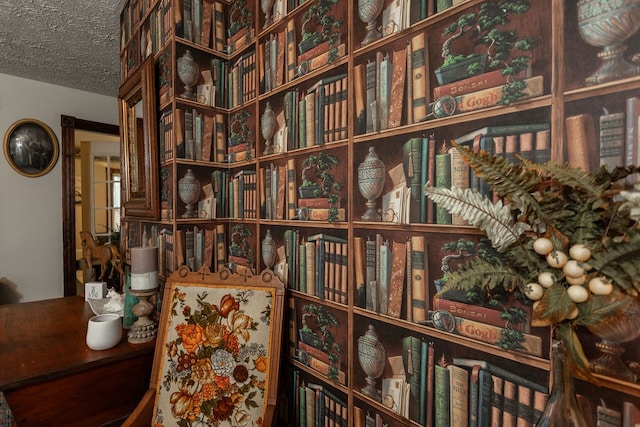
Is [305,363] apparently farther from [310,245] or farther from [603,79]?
[603,79]

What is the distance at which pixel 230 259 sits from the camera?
183 cm

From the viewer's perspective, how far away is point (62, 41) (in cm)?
255

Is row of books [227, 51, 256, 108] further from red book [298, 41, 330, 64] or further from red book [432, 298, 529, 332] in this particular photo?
red book [432, 298, 529, 332]

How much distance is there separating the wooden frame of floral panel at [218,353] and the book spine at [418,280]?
0.60m

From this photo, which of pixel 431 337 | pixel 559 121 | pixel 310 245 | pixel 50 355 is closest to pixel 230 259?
pixel 310 245

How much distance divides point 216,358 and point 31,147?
11.3ft

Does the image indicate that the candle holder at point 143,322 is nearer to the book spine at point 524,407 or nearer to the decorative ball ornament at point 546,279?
the book spine at point 524,407

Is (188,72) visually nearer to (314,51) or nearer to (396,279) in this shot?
(314,51)

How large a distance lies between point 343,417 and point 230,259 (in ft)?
3.28

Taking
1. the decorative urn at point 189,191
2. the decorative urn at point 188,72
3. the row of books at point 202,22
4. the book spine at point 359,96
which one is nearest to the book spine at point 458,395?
the book spine at point 359,96

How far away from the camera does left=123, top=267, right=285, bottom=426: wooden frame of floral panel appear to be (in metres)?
1.31

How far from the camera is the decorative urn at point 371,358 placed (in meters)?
1.09

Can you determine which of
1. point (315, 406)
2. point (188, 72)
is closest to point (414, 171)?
point (315, 406)

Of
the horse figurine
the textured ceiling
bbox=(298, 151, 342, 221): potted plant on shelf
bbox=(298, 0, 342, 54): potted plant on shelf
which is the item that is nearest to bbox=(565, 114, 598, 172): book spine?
bbox=(298, 151, 342, 221): potted plant on shelf
